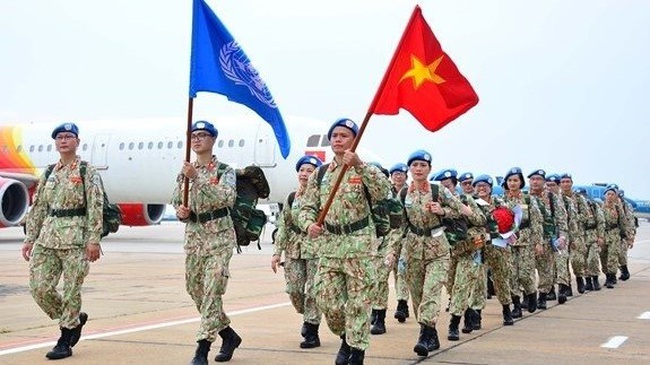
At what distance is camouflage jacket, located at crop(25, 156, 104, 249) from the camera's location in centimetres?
856

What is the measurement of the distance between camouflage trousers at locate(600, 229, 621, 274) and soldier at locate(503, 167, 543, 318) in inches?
231

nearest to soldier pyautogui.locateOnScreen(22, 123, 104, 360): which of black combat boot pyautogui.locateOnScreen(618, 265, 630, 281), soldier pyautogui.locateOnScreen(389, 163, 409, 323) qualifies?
soldier pyautogui.locateOnScreen(389, 163, 409, 323)

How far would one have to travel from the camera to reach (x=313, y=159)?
1070cm

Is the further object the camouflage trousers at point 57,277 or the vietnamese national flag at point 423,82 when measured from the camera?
the camouflage trousers at point 57,277

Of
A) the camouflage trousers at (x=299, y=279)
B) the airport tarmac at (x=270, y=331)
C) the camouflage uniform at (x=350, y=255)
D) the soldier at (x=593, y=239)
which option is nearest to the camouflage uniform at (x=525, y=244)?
the airport tarmac at (x=270, y=331)

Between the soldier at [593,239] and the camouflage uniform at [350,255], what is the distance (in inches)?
411

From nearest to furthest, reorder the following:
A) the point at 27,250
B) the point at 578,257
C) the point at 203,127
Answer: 1. the point at 203,127
2. the point at 27,250
3. the point at 578,257

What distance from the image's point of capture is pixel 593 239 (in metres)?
18.0

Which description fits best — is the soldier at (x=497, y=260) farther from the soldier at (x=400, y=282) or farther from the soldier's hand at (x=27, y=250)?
the soldier's hand at (x=27, y=250)

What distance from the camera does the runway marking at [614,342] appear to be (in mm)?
9648

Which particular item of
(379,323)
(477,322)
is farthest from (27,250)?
(477,322)

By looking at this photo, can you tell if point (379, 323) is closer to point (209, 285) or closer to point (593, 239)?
point (209, 285)

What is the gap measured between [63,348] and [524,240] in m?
6.62

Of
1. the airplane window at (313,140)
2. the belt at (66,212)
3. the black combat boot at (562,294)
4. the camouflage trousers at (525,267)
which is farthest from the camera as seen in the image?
the airplane window at (313,140)
